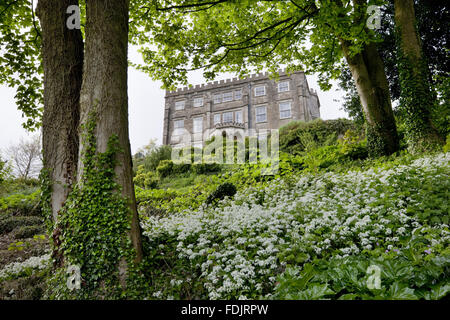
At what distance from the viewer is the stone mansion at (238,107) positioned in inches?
1158

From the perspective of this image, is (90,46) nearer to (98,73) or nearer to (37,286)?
(98,73)

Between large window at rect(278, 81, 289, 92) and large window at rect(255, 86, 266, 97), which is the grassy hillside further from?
large window at rect(255, 86, 266, 97)

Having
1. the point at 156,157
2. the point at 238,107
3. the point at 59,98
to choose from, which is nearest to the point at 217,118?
the point at 238,107

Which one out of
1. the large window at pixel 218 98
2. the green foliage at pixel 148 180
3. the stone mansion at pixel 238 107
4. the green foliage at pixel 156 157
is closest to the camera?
the green foliage at pixel 148 180

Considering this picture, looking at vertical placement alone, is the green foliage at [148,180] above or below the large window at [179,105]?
below

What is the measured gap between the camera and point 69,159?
3797 millimetres

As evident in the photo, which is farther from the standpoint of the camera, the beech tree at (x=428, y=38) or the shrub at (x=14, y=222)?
the beech tree at (x=428, y=38)

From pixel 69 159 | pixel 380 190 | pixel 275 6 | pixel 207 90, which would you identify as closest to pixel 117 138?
pixel 69 159

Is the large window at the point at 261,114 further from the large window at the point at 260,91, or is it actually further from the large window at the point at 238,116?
the large window at the point at 238,116

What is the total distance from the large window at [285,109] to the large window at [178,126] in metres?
12.4

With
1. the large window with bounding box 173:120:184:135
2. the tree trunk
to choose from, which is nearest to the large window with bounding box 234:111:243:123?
the large window with bounding box 173:120:184:135

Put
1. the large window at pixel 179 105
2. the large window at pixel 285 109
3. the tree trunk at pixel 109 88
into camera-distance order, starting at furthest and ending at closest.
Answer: the large window at pixel 179 105 → the large window at pixel 285 109 → the tree trunk at pixel 109 88

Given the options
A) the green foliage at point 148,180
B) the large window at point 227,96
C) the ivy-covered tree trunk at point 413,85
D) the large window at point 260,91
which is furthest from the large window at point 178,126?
the ivy-covered tree trunk at point 413,85

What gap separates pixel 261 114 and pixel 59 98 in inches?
1091
